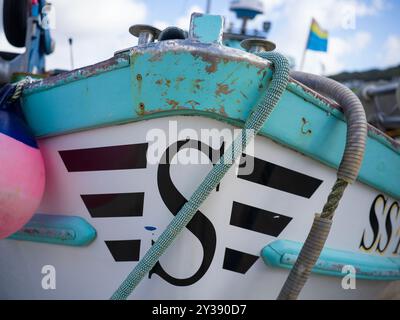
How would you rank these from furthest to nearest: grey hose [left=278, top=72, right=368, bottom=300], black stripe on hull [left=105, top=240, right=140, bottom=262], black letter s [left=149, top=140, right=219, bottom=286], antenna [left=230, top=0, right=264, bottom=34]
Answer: antenna [left=230, top=0, right=264, bottom=34] < black stripe on hull [left=105, top=240, right=140, bottom=262] < black letter s [left=149, top=140, right=219, bottom=286] < grey hose [left=278, top=72, right=368, bottom=300]

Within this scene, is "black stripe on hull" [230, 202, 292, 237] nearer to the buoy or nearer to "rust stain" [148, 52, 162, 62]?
"rust stain" [148, 52, 162, 62]

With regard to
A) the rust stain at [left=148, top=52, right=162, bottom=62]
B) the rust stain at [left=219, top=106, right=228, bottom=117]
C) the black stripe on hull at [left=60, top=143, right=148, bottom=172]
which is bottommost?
the black stripe on hull at [left=60, top=143, right=148, bottom=172]

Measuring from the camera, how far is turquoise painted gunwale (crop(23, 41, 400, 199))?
134 cm

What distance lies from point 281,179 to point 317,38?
653cm

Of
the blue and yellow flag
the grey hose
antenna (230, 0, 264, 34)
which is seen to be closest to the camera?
the grey hose

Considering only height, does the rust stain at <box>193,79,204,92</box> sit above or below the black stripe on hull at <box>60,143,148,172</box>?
above

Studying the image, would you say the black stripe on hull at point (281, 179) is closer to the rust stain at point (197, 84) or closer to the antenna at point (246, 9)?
the rust stain at point (197, 84)

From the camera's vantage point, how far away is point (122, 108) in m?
1.44

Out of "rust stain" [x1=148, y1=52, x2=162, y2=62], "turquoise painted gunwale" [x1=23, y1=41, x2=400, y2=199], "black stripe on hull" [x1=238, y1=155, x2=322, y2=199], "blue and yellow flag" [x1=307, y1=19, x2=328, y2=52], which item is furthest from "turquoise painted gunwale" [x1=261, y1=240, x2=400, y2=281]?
"blue and yellow flag" [x1=307, y1=19, x2=328, y2=52]

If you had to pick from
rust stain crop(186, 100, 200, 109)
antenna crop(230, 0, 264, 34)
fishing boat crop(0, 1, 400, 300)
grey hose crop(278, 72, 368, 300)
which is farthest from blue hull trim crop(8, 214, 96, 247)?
antenna crop(230, 0, 264, 34)

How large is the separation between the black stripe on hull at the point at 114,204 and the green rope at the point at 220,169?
0.18 metres

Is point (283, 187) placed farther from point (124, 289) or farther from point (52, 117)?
point (52, 117)

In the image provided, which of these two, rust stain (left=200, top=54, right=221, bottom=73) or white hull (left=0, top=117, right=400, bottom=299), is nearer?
rust stain (left=200, top=54, right=221, bottom=73)

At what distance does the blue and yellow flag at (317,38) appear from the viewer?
7.32 meters
